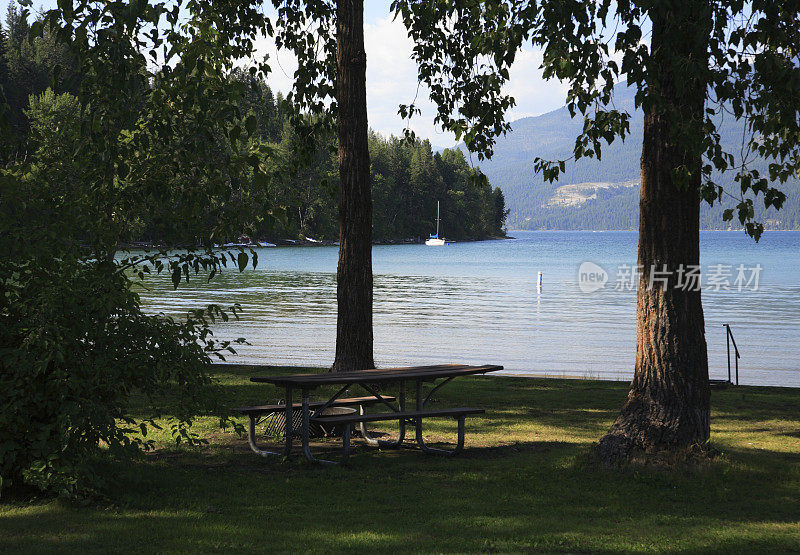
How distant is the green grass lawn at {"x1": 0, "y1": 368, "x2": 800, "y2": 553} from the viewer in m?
4.46

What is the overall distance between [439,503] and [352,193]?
16.7 feet

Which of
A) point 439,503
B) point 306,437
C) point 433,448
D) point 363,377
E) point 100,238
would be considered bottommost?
point 433,448

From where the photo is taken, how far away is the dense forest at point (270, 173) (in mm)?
5629

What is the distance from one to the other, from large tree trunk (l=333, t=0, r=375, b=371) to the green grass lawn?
7.18 feet

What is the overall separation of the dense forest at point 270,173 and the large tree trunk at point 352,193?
59 cm

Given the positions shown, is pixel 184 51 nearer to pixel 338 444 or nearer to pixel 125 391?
pixel 125 391

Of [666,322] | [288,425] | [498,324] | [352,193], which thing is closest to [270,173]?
[288,425]

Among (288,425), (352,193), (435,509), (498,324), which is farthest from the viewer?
(498,324)

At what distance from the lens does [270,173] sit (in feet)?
19.8

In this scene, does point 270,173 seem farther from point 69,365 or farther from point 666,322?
point 666,322

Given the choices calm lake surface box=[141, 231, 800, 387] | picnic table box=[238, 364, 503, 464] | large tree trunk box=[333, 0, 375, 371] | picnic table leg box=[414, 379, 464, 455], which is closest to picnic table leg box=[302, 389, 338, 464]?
picnic table box=[238, 364, 503, 464]

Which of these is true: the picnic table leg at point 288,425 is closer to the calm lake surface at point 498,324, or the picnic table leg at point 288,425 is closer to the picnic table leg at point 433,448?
the picnic table leg at point 433,448

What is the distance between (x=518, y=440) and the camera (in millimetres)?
7582

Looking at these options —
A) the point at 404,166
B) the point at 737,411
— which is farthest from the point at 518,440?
the point at 404,166
